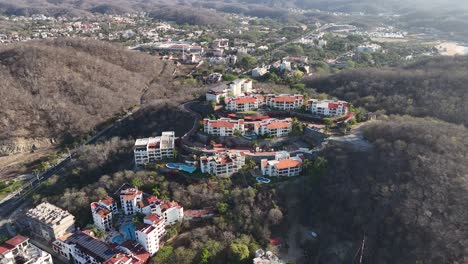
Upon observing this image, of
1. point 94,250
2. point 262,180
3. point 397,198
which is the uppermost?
point 397,198

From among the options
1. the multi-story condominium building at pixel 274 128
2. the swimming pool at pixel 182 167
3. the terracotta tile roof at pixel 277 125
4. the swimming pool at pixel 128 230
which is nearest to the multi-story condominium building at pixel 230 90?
the multi-story condominium building at pixel 274 128

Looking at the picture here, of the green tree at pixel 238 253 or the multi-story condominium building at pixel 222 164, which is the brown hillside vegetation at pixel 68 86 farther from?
the green tree at pixel 238 253

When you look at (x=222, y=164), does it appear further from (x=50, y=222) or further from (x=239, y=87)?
(x=239, y=87)

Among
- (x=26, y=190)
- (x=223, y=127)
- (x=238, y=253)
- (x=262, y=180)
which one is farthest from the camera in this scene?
(x=26, y=190)

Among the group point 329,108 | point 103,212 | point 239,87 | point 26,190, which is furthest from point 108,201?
point 329,108

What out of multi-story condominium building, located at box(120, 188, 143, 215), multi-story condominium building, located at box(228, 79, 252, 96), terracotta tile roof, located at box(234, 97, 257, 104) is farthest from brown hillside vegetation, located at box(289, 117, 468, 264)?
multi-story condominium building, located at box(228, 79, 252, 96)
